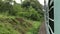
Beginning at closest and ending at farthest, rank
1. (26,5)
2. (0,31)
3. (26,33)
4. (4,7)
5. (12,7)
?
1. (0,31)
2. (26,33)
3. (4,7)
4. (12,7)
5. (26,5)

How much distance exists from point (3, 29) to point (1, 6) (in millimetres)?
9306

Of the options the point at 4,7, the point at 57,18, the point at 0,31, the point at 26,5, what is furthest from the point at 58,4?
the point at 26,5

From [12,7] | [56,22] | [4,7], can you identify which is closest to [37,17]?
[12,7]

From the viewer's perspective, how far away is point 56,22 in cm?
72

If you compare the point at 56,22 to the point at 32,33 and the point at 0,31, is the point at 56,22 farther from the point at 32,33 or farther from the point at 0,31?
the point at 32,33

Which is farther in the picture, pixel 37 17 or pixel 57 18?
pixel 37 17

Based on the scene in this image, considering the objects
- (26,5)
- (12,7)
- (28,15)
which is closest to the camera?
(12,7)

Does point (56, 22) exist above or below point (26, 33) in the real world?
above

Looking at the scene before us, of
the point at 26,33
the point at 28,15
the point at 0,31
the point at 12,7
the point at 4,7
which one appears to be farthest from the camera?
the point at 28,15

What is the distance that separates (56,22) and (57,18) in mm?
16

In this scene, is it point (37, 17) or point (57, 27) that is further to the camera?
point (37, 17)

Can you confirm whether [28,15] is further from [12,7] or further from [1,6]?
[1,6]

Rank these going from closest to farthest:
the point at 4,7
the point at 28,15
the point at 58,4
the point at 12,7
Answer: the point at 58,4 → the point at 4,7 → the point at 12,7 → the point at 28,15

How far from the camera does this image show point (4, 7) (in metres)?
16.4
